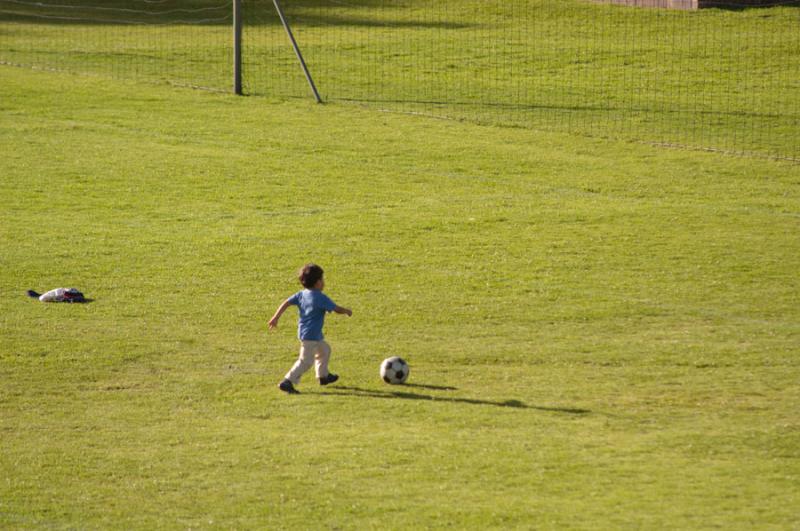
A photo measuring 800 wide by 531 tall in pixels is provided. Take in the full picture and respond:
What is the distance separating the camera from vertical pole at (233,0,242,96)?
3338 cm

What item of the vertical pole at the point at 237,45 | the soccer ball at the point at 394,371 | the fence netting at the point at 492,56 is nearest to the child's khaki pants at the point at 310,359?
the soccer ball at the point at 394,371

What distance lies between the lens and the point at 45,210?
23219 millimetres

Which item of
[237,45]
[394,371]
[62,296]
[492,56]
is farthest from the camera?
[492,56]

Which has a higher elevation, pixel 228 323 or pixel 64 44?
pixel 64 44

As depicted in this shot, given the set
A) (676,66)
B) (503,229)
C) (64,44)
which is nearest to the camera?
(503,229)

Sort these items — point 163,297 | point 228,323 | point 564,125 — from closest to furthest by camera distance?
point 228,323 → point 163,297 → point 564,125

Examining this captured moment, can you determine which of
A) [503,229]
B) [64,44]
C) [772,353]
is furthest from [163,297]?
[64,44]

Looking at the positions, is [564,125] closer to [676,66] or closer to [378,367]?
[676,66]

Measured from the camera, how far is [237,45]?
3334 centimetres

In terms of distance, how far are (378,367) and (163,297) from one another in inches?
169

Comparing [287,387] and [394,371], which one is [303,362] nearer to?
[287,387]

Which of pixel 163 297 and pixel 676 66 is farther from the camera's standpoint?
pixel 676 66

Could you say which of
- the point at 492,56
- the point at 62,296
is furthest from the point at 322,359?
the point at 492,56

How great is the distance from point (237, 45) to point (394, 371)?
824 inches
